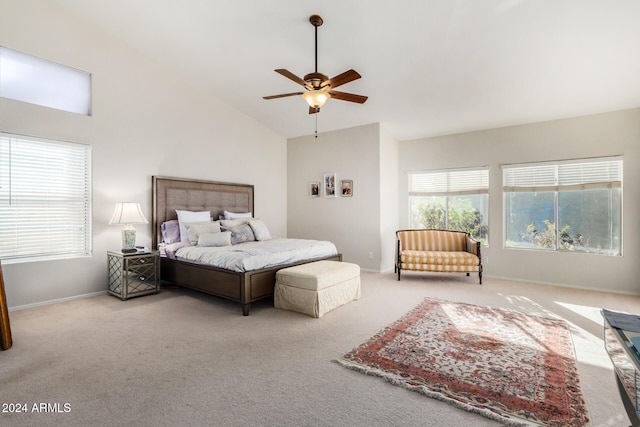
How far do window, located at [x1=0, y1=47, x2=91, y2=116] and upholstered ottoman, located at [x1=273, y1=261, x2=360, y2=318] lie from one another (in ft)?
11.9

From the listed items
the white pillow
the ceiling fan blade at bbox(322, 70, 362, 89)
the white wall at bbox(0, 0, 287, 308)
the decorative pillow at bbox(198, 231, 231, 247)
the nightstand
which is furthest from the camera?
the white pillow

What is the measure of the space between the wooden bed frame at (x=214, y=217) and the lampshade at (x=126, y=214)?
0.61m

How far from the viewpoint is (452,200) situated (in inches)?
246

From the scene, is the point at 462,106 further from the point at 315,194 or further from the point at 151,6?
the point at 151,6

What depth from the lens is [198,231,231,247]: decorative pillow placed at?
4613mm

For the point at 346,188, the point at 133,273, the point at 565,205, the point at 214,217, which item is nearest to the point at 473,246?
the point at 565,205

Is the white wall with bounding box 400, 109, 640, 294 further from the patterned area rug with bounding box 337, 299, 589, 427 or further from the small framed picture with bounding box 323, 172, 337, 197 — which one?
the patterned area rug with bounding box 337, 299, 589, 427

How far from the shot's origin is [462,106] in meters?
5.04

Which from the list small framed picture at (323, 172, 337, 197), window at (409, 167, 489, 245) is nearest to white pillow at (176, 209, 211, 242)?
small framed picture at (323, 172, 337, 197)

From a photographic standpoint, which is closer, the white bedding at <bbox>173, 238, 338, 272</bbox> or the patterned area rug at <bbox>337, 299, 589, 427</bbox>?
the patterned area rug at <bbox>337, 299, 589, 427</bbox>

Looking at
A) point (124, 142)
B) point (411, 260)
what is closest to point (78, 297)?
point (124, 142)

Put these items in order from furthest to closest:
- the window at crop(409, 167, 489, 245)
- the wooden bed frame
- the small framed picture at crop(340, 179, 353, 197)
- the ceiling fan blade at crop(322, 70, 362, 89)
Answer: the small framed picture at crop(340, 179, 353, 197), the window at crop(409, 167, 489, 245), the wooden bed frame, the ceiling fan blade at crop(322, 70, 362, 89)

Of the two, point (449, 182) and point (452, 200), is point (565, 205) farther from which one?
point (449, 182)

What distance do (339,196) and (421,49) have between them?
3231mm
